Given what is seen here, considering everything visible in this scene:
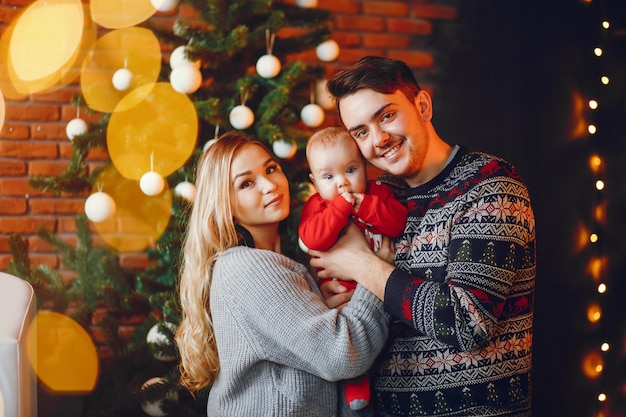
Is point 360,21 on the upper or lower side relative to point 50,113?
upper

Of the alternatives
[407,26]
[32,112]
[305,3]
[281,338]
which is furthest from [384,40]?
[281,338]

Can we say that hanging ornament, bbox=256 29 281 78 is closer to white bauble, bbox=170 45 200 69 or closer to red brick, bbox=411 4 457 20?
white bauble, bbox=170 45 200 69

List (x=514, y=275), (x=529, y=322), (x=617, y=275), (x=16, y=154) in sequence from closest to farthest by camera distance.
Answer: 1. (x=514, y=275)
2. (x=529, y=322)
3. (x=617, y=275)
4. (x=16, y=154)

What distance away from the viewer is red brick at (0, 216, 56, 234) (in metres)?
3.17

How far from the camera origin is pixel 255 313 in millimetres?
1644

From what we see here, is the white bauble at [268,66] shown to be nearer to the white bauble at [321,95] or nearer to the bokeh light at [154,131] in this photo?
the white bauble at [321,95]

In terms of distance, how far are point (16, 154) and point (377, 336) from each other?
7.75 ft

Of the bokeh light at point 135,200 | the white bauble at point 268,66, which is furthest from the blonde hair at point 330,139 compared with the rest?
the bokeh light at point 135,200

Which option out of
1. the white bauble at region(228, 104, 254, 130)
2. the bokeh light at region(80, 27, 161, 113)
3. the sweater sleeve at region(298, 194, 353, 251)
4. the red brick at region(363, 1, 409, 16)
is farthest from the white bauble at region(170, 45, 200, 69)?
the red brick at region(363, 1, 409, 16)

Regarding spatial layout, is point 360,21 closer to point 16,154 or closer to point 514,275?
point 16,154

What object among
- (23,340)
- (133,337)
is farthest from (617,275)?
(23,340)

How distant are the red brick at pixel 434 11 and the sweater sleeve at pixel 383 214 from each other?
2054 mm

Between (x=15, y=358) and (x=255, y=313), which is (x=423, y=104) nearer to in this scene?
(x=255, y=313)

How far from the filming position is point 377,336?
1641 millimetres
